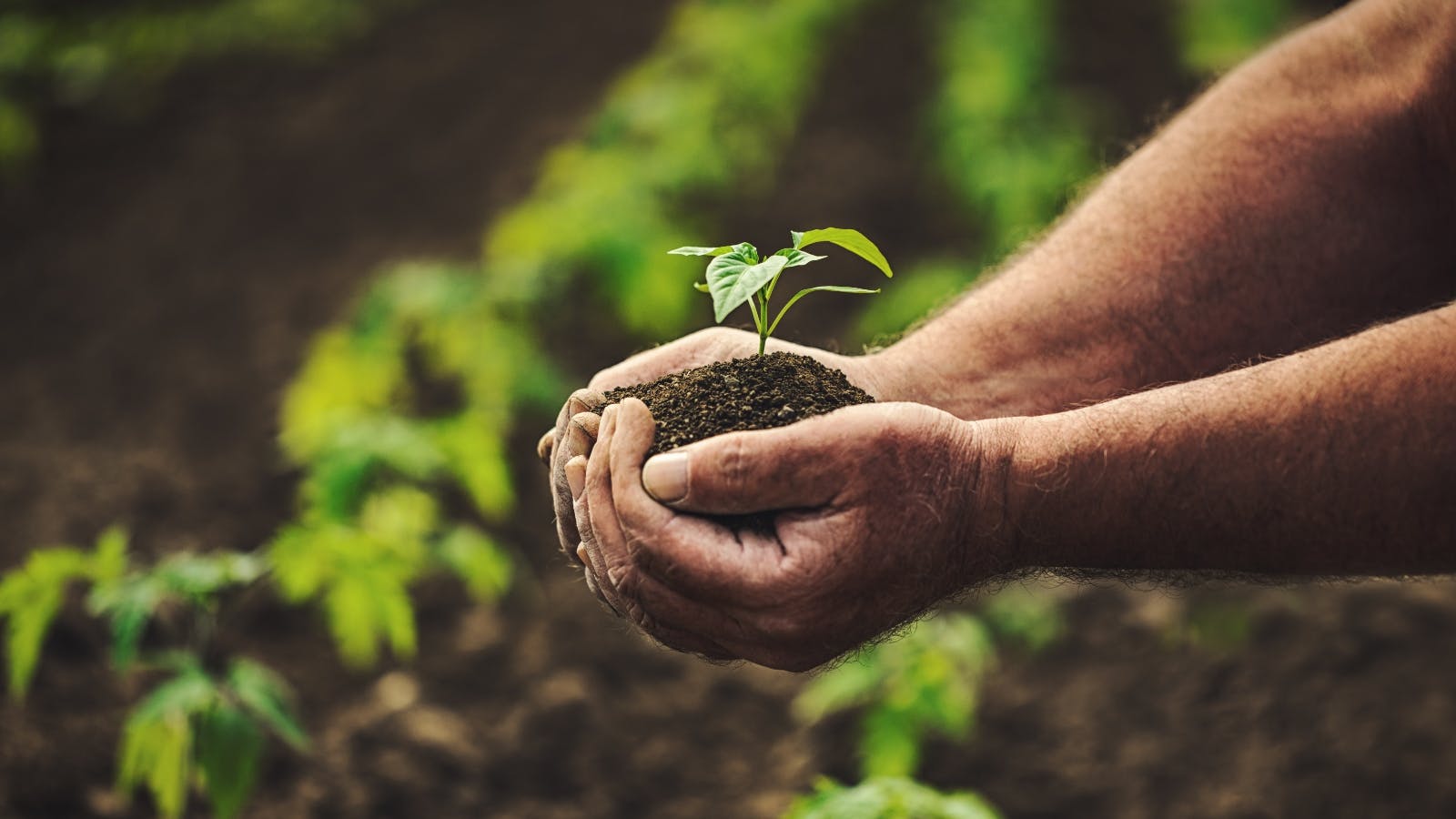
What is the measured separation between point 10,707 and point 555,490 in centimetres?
214

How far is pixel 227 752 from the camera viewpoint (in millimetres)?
2115

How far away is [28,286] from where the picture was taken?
5.92 m

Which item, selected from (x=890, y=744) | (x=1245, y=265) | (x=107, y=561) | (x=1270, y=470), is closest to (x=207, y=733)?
(x=107, y=561)

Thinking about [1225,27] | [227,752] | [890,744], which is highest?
[1225,27]

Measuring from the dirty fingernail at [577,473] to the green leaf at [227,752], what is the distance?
965 mm

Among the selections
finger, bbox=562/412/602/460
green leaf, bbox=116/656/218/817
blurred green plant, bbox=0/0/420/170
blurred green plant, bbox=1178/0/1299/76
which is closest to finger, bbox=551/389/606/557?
finger, bbox=562/412/602/460

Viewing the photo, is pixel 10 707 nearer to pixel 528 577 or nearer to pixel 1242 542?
pixel 528 577

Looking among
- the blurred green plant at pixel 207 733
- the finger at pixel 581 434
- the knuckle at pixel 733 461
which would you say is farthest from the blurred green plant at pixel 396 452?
the knuckle at pixel 733 461

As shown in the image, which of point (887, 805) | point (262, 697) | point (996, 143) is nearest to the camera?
point (887, 805)

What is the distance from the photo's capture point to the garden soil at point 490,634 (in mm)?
3020

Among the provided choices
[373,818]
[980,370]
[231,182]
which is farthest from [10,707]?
Result: [231,182]

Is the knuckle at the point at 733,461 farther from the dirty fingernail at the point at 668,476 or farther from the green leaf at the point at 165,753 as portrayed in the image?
the green leaf at the point at 165,753

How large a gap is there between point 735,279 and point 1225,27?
656 cm

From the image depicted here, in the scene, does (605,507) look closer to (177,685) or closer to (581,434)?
(581,434)
